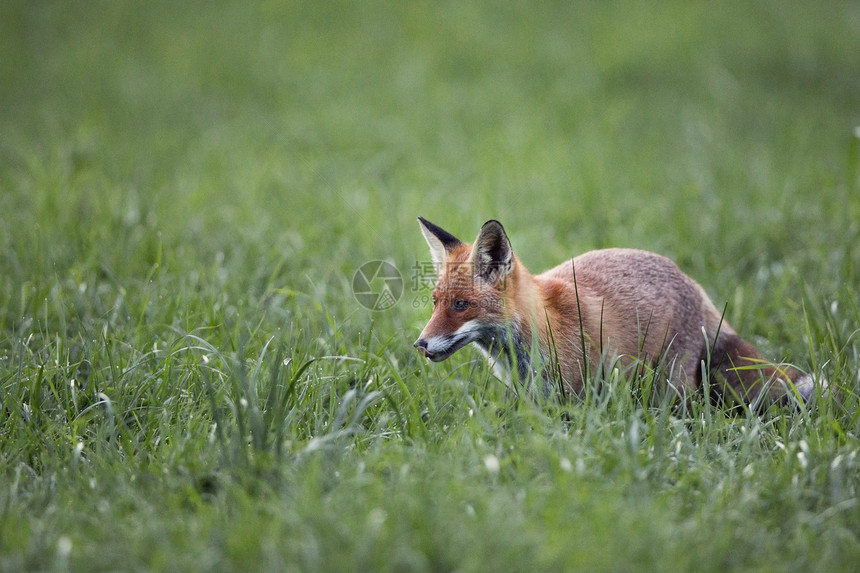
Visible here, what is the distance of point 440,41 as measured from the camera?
13.1 metres

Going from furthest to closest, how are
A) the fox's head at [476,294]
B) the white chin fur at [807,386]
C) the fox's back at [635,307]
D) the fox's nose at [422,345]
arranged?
1. the fox's back at [635,307]
2. the white chin fur at [807,386]
3. the fox's head at [476,294]
4. the fox's nose at [422,345]

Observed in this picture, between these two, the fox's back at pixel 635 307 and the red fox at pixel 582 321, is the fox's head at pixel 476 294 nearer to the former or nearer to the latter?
the red fox at pixel 582 321

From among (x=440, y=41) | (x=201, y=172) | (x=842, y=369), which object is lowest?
(x=842, y=369)

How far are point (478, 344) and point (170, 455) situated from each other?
1.72 metres

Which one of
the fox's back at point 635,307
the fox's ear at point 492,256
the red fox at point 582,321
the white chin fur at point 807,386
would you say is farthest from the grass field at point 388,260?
the fox's ear at point 492,256

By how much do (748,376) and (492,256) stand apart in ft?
5.76

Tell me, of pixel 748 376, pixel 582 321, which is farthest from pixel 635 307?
pixel 748 376

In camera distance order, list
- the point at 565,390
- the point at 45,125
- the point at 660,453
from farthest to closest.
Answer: the point at 45,125 < the point at 565,390 < the point at 660,453

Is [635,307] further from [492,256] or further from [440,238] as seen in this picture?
[440,238]

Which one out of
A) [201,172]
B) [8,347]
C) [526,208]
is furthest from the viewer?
[201,172]

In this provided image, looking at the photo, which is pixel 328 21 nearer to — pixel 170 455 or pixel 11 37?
pixel 11 37

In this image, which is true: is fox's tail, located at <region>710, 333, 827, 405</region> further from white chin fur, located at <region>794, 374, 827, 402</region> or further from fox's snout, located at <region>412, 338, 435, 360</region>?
fox's snout, located at <region>412, 338, 435, 360</region>

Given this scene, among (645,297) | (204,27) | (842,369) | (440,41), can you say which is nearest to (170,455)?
(645,297)

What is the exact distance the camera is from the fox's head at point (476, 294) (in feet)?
12.2
